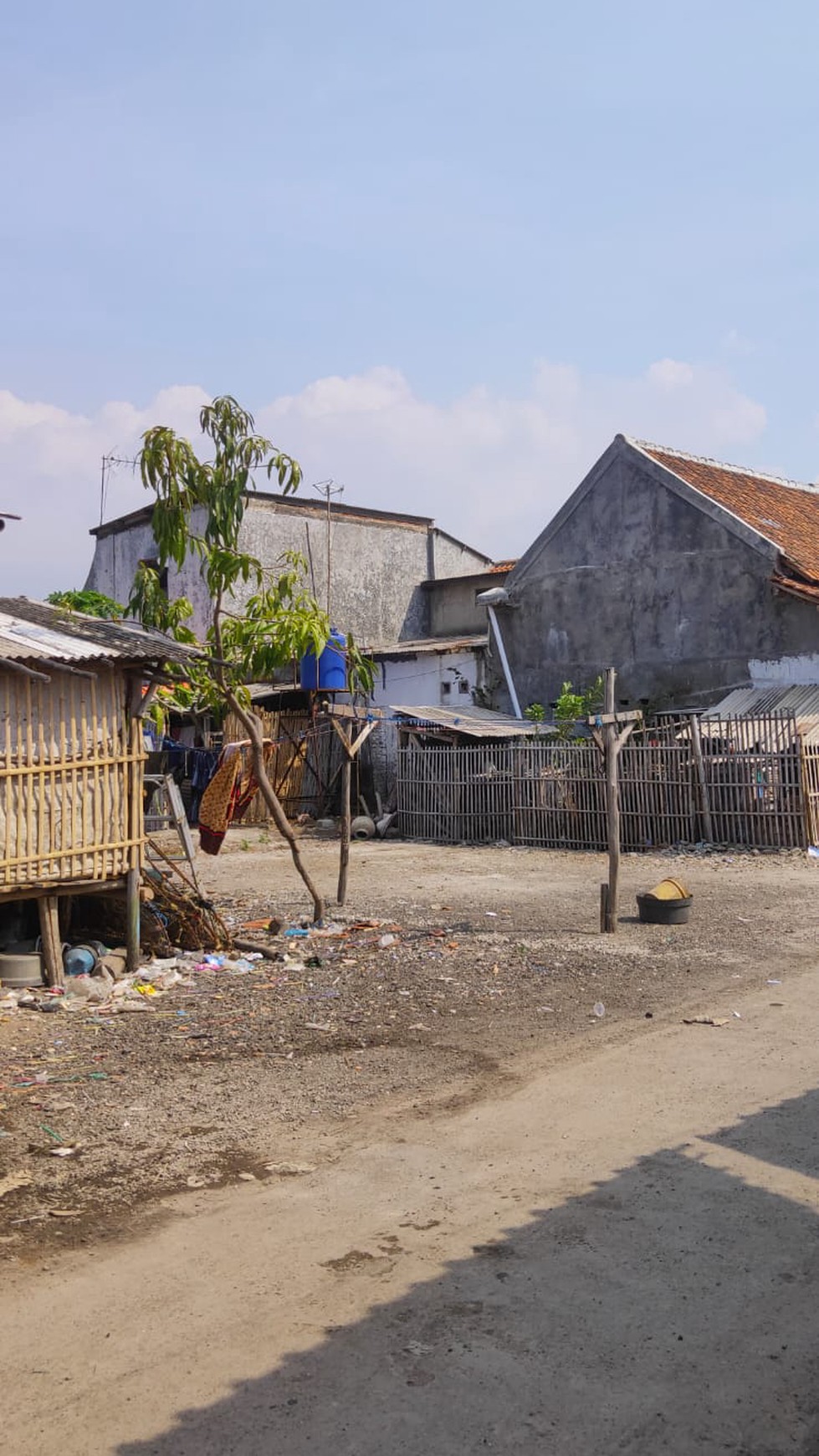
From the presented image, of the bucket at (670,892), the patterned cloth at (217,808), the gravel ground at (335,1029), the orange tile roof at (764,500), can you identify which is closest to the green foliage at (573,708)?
the orange tile roof at (764,500)

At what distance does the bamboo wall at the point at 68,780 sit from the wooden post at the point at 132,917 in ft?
0.37

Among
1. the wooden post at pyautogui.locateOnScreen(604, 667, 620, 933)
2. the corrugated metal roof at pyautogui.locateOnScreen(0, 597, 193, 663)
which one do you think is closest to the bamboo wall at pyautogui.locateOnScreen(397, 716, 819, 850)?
the wooden post at pyautogui.locateOnScreen(604, 667, 620, 933)

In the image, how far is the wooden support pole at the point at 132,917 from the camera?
31.8ft

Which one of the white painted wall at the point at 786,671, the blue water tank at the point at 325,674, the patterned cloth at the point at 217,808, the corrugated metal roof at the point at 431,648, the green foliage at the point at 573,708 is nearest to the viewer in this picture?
the patterned cloth at the point at 217,808

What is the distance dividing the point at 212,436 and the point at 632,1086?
6172 millimetres

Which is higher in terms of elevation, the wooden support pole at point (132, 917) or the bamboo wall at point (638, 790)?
the bamboo wall at point (638, 790)

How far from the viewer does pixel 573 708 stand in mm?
21797

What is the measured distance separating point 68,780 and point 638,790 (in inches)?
456

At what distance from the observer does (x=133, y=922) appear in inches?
382

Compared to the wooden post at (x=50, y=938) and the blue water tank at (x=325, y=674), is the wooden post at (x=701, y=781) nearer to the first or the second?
the blue water tank at (x=325, y=674)

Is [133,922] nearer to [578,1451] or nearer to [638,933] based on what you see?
[638,933]

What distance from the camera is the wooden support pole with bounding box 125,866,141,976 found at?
9680 millimetres

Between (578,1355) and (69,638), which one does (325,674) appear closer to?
(69,638)

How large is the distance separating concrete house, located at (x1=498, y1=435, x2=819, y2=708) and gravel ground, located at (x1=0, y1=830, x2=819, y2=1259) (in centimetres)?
755
